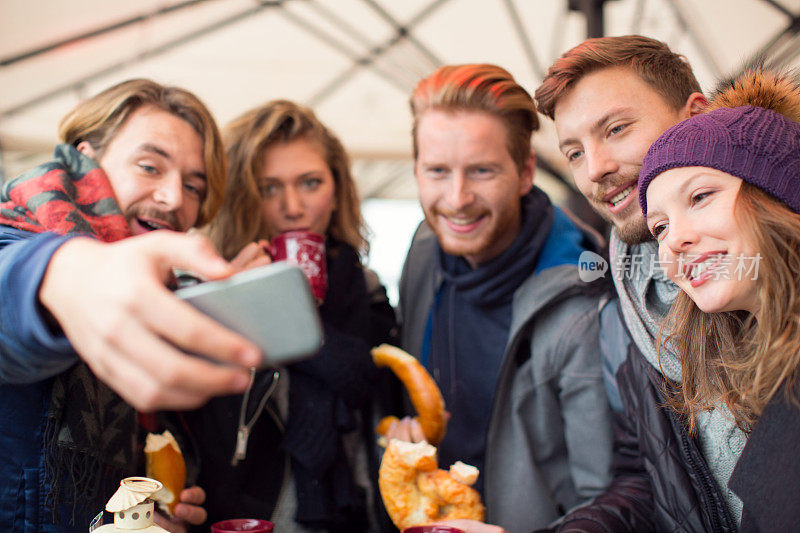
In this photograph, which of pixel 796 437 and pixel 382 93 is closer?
pixel 796 437

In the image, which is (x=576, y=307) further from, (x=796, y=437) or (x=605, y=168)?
(x=796, y=437)

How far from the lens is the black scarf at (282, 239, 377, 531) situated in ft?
5.54

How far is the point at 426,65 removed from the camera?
4.59 metres

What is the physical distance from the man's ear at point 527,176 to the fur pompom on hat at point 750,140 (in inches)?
32.3

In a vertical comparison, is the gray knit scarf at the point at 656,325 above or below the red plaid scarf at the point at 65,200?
below

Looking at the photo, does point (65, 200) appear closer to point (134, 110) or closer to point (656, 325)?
point (134, 110)

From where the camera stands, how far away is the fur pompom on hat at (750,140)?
0.96 meters

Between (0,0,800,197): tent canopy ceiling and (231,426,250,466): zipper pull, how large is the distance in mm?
2332

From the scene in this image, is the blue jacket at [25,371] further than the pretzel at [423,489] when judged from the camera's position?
No

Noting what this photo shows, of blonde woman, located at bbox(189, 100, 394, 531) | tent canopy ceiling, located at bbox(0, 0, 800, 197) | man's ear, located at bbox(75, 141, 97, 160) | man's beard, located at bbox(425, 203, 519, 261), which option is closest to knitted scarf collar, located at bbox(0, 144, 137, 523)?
man's ear, located at bbox(75, 141, 97, 160)

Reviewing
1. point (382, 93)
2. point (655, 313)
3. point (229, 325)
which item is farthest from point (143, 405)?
point (382, 93)

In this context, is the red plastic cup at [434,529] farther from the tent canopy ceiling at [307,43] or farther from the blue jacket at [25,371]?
the tent canopy ceiling at [307,43]

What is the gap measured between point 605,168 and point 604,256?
1.36 feet

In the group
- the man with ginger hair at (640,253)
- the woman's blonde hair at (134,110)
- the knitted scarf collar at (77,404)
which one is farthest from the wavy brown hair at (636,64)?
the knitted scarf collar at (77,404)
